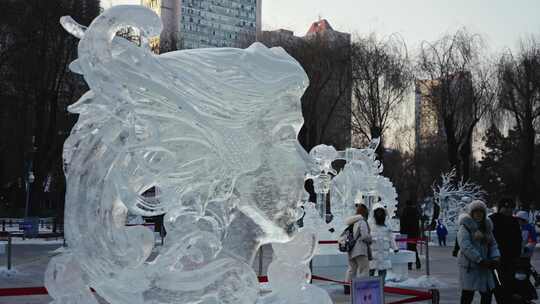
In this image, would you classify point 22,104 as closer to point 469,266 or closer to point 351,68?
point 351,68

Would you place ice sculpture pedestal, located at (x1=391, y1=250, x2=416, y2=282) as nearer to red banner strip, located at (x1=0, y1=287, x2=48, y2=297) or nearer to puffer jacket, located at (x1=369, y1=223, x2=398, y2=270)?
puffer jacket, located at (x1=369, y1=223, x2=398, y2=270)

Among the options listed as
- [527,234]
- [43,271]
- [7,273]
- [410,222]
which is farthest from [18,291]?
[410,222]

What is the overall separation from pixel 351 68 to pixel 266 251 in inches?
409

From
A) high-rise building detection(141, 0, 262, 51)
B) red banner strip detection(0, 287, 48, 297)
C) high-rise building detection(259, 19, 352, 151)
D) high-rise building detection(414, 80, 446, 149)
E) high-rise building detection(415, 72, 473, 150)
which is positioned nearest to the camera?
red banner strip detection(0, 287, 48, 297)

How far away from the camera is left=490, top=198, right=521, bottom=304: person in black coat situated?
6957mm

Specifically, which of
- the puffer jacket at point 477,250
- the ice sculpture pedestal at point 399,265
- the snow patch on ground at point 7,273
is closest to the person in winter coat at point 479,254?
the puffer jacket at point 477,250

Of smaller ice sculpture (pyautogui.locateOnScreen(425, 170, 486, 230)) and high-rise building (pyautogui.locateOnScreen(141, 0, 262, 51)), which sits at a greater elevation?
high-rise building (pyautogui.locateOnScreen(141, 0, 262, 51))

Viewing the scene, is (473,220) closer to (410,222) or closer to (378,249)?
(378,249)

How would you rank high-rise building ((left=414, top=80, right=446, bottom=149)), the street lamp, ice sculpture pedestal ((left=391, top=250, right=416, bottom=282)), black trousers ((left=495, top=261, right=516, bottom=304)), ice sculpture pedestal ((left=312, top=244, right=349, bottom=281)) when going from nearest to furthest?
1. black trousers ((left=495, top=261, right=516, bottom=304))
2. ice sculpture pedestal ((left=391, top=250, right=416, bottom=282))
3. ice sculpture pedestal ((left=312, top=244, right=349, bottom=281))
4. the street lamp
5. high-rise building ((left=414, top=80, right=446, bottom=149))

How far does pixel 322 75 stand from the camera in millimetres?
26344

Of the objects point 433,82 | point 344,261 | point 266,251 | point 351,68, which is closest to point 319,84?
point 351,68

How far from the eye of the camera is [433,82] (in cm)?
2644

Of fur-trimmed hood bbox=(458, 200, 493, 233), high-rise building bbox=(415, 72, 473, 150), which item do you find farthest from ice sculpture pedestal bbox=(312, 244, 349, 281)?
high-rise building bbox=(415, 72, 473, 150)

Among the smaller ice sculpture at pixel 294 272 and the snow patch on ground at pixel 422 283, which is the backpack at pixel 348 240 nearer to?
the snow patch on ground at pixel 422 283
